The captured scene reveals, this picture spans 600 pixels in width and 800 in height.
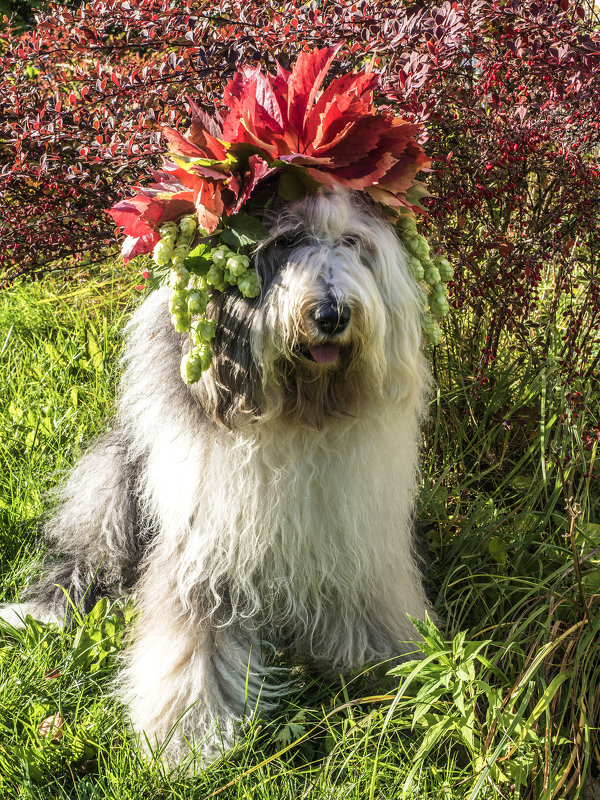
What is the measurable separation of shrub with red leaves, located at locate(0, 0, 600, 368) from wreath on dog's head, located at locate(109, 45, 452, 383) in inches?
18.0

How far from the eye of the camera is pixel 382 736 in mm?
2295

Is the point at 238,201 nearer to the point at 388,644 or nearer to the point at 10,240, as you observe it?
the point at 388,644

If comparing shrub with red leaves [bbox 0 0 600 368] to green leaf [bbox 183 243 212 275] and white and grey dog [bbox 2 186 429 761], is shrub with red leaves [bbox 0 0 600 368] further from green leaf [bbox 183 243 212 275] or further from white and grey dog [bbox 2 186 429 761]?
green leaf [bbox 183 243 212 275]

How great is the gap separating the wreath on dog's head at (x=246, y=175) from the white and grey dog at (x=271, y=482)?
7cm

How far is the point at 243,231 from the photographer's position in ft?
6.27

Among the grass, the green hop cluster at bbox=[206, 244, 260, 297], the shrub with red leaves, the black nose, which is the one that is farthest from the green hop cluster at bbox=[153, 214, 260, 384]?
the grass

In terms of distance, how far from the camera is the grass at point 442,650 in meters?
2.10

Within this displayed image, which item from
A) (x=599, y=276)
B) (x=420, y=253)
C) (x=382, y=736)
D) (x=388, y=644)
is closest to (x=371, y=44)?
(x=420, y=253)

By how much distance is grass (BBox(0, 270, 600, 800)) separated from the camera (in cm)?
210

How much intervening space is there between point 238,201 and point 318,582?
114 centimetres

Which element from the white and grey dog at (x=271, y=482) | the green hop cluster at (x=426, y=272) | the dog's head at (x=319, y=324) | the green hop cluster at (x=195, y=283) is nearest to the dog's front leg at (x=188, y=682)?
the white and grey dog at (x=271, y=482)

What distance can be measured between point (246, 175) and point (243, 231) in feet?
0.46

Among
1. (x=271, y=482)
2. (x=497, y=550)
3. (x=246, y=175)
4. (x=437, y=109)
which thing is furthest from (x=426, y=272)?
(x=497, y=550)

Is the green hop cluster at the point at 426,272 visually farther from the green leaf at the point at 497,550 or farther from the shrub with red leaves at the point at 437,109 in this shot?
the green leaf at the point at 497,550
